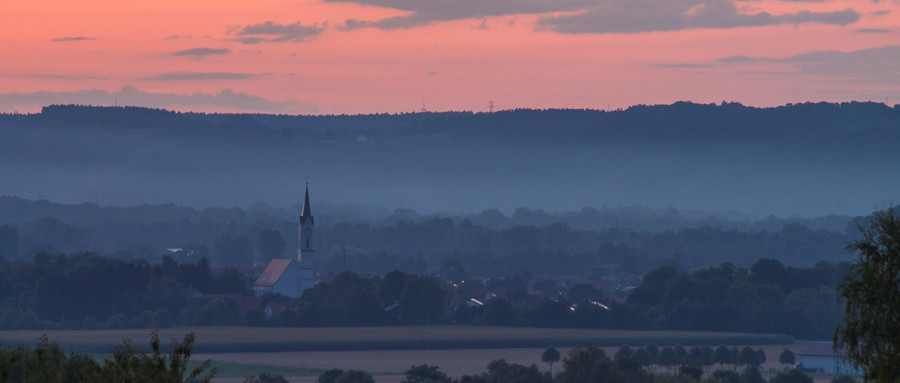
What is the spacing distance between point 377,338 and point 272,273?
67.5 m

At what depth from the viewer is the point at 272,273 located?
7623 inches

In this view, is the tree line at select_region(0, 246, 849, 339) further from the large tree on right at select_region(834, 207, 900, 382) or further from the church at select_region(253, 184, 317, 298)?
the large tree on right at select_region(834, 207, 900, 382)

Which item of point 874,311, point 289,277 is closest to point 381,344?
point 289,277

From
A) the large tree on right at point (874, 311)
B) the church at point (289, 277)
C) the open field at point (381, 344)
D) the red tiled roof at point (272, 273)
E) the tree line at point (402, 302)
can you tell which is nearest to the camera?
the large tree on right at point (874, 311)

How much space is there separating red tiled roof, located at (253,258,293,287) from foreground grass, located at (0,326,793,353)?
4754cm

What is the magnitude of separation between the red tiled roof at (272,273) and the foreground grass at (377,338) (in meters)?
→ 47.5

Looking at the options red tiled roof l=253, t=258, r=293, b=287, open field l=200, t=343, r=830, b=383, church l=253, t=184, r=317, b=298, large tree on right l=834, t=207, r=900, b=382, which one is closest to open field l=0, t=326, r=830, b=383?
open field l=200, t=343, r=830, b=383

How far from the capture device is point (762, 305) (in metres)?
146

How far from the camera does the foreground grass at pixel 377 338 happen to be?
12231 centimetres

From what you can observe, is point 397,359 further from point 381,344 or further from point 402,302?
point 402,302

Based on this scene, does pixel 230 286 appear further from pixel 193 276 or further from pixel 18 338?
pixel 18 338

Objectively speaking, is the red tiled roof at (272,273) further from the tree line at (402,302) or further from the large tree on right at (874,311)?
the large tree on right at (874,311)

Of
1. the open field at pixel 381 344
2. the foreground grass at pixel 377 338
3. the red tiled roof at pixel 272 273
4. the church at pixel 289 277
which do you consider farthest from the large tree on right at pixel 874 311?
the red tiled roof at pixel 272 273

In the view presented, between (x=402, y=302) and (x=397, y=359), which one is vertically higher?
(x=402, y=302)
